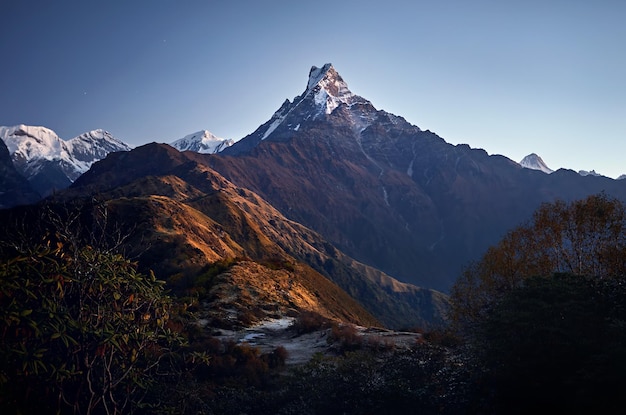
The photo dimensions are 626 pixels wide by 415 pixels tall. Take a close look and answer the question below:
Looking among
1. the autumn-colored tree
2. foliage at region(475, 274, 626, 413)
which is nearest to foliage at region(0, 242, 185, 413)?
foliage at region(475, 274, 626, 413)

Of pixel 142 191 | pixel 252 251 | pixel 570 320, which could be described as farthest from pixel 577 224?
pixel 142 191

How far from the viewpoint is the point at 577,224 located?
1505 inches

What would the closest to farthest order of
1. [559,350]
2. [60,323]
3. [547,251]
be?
[60,323] → [559,350] → [547,251]

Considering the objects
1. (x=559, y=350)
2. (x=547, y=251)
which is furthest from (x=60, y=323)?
(x=547, y=251)

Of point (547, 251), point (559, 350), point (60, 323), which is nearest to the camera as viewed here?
point (60, 323)

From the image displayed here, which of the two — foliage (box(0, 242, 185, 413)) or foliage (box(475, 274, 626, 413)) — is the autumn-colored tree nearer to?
foliage (box(475, 274, 626, 413))

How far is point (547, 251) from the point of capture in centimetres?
4025

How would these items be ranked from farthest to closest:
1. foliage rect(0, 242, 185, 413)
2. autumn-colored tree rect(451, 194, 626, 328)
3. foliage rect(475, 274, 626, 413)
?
1. autumn-colored tree rect(451, 194, 626, 328)
2. foliage rect(475, 274, 626, 413)
3. foliage rect(0, 242, 185, 413)

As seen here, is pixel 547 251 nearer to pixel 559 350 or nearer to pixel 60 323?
pixel 559 350

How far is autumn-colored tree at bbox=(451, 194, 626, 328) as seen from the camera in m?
35.8

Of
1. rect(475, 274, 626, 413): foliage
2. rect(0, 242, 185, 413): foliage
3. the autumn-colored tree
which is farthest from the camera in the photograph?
the autumn-colored tree

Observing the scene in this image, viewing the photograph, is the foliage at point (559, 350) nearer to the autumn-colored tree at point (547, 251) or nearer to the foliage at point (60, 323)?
the foliage at point (60, 323)

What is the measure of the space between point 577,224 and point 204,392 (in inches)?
1355

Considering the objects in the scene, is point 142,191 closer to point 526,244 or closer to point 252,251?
point 252,251
